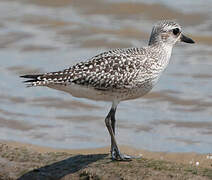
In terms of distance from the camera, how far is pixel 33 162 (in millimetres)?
8703

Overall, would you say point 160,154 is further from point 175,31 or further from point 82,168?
point 82,168

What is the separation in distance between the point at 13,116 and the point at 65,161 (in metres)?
6.10

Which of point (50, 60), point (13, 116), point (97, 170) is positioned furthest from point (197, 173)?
point (50, 60)

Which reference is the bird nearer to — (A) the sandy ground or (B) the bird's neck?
(B) the bird's neck

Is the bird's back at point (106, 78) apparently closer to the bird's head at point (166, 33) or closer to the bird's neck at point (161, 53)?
the bird's neck at point (161, 53)

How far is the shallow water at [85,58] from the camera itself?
44.5ft

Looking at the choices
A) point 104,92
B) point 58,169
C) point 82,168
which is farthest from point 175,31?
point 58,169

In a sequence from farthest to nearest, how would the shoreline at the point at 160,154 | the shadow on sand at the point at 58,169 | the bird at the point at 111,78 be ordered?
A: the shoreline at the point at 160,154 < the bird at the point at 111,78 < the shadow on sand at the point at 58,169

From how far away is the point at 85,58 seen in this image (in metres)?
17.4

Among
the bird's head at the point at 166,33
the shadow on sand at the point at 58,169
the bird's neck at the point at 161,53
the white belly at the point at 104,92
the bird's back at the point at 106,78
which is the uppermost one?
the bird's head at the point at 166,33

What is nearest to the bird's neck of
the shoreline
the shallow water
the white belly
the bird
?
the bird

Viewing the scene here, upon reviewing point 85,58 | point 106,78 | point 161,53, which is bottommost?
point 106,78

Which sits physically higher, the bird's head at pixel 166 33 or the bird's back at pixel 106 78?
the bird's head at pixel 166 33

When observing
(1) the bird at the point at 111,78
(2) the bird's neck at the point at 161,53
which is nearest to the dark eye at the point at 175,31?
(2) the bird's neck at the point at 161,53
